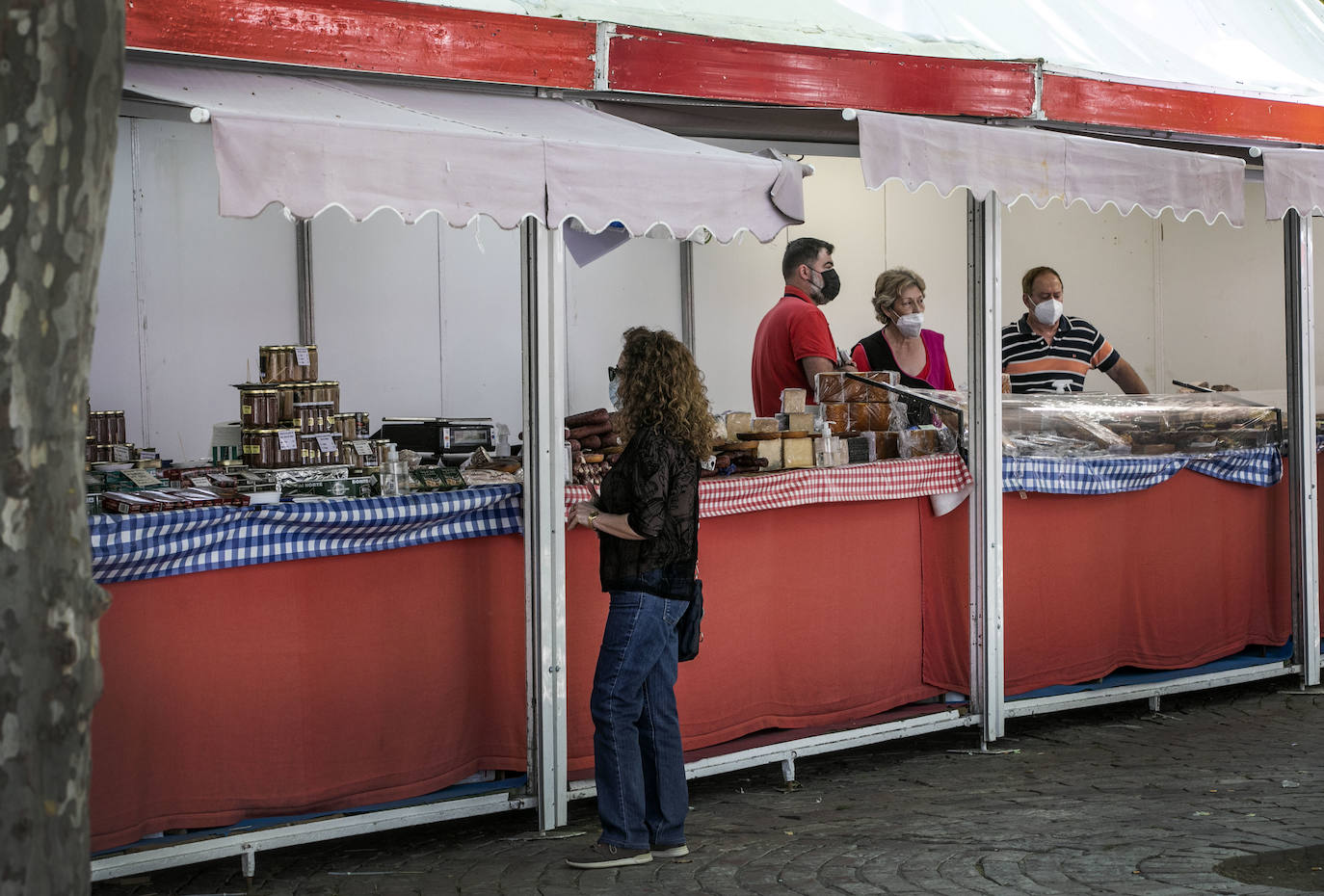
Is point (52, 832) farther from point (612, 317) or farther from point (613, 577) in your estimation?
point (612, 317)

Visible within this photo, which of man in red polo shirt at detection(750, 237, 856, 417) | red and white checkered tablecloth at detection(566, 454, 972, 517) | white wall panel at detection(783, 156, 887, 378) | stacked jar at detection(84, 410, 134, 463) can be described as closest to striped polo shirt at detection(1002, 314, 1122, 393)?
man in red polo shirt at detection(750, 237, 856, 417)

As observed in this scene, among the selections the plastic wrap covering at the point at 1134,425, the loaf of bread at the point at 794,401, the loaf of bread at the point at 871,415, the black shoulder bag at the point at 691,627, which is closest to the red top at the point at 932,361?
the plastic wrap covering at the point at 1134,425

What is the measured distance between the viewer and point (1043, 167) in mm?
5957

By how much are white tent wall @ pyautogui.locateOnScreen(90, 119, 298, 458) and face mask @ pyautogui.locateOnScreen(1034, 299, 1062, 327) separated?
4.52 m

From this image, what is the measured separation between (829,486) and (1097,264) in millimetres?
7317

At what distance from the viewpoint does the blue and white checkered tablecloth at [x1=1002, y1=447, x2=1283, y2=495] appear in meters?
6.75

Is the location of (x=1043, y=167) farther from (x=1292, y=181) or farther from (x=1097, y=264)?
(x=1097, y=264)

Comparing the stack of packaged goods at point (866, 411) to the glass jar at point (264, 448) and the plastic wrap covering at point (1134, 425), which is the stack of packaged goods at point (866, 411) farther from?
the glass jar at point (264, 448)

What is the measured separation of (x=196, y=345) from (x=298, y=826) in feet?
14.9

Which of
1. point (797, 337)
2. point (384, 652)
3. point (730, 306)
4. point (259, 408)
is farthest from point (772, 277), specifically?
point (384, 652)

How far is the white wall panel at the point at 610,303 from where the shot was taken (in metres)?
10.0

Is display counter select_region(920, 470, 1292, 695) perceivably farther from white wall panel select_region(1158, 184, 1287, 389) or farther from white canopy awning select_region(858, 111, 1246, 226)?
white wall panel select_region(1158, 184, 1287, 389)

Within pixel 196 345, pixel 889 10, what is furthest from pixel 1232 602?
pixel 196 345

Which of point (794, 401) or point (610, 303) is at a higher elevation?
point (610, 303)
